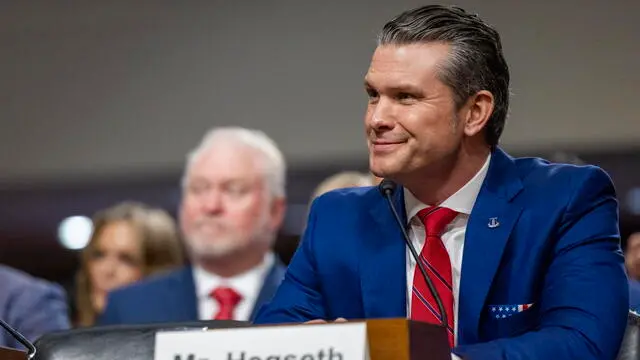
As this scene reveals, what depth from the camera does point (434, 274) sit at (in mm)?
2322

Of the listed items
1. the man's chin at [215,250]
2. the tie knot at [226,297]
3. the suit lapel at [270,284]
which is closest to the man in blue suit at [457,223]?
the suit lapel at [270,284]

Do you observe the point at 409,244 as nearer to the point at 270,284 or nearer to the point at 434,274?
the point at 434,274

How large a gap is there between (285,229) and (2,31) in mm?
1714

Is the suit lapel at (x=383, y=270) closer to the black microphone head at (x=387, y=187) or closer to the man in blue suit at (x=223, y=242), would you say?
the black microphone head at (x=387, y=187)

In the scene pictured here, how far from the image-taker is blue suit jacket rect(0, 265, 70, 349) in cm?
383

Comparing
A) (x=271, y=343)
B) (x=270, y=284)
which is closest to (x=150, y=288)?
(x=270, y=284)

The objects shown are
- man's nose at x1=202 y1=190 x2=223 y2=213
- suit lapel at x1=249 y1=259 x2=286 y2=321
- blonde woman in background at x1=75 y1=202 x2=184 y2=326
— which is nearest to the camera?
suit lapel at x1=249 y1=259 x2=286 y2=321

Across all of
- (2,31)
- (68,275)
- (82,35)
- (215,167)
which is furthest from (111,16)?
(215,167)

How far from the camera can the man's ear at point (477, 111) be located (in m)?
2.40

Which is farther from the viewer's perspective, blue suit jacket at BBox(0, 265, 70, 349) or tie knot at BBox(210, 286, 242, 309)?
tie knot at BBox(210, 286, 242, 309)

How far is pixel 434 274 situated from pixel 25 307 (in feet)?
6.33

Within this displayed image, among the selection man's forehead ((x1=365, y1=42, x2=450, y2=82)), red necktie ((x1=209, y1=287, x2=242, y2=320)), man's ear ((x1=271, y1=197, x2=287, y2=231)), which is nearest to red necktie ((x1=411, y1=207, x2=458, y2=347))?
man's forehead ((x1=365, y1=42, x2=450, y2=82))

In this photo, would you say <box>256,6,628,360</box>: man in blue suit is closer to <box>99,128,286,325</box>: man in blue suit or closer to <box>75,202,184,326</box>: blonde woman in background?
<box>99,128,286,325</box>: man in blue suit

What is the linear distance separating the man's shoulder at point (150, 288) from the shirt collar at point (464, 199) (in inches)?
71.4
